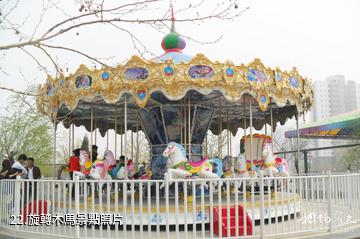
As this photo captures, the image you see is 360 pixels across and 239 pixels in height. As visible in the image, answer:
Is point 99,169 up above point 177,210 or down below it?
above

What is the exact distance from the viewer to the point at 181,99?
10.2 meters

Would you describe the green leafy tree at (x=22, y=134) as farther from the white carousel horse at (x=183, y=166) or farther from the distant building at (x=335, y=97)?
the distant building at (x=335, y=97)

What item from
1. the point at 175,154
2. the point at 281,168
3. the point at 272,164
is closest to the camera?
the point at 175,154

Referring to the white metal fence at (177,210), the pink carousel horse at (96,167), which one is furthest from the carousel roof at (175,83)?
the white metal fence at (177,210)

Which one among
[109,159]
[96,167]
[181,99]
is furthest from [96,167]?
[181,99]

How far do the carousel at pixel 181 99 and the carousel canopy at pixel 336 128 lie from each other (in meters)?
10.1

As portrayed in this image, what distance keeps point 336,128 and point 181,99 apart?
14372 millimetres

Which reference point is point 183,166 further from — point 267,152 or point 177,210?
point 177,210

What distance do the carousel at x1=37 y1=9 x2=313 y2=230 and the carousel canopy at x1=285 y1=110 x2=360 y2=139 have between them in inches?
397

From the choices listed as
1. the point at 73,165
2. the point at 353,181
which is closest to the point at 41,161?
the point at 73,165

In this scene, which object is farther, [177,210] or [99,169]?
[99,169]

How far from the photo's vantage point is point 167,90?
8219 mm

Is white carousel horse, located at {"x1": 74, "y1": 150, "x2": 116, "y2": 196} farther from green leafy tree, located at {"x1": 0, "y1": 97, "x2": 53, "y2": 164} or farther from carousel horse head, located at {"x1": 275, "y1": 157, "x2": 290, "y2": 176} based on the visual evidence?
green leafy tree, located at {"x1": 0, "y1": 97, "x2": 53, "y2": 164}

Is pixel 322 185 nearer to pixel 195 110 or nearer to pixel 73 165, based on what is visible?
pixel 195 110
